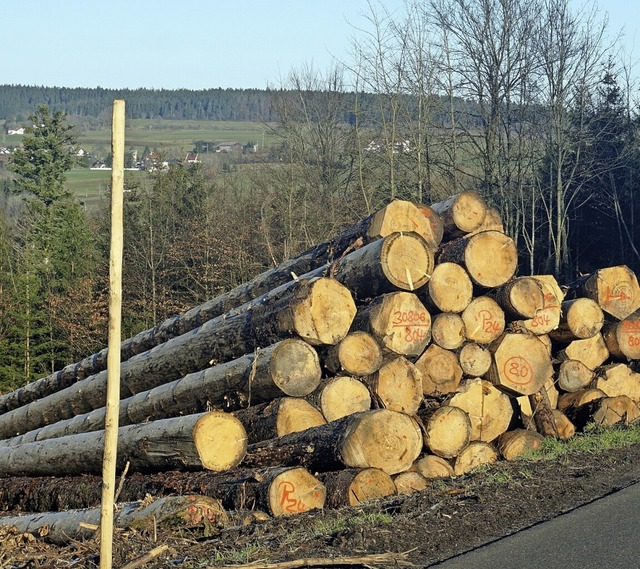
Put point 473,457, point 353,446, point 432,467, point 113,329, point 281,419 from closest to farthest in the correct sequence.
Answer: point 113,329, point 353,446, point 281,419, point 432,467, point 473,457

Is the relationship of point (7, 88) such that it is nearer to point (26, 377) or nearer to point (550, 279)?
point (26, 377)

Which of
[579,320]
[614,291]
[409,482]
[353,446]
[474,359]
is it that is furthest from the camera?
[614,291]

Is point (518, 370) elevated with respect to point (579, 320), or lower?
lower

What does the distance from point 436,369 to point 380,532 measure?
3736 millimetres

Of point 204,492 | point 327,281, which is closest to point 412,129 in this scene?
point 327,281

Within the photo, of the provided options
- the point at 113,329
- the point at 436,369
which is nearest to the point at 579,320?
the point at 436,369

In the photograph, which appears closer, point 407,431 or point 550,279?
point 407,431

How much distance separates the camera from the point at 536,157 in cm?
3338

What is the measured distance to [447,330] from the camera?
385 inches

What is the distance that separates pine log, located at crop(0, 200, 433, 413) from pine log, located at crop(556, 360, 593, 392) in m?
2.34

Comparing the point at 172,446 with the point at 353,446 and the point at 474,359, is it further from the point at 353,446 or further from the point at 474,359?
the point at 474,359

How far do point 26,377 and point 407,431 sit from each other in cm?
2454

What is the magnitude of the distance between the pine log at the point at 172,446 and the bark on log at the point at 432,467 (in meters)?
1.76

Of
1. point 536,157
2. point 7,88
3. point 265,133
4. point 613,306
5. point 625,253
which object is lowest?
point 613,306
